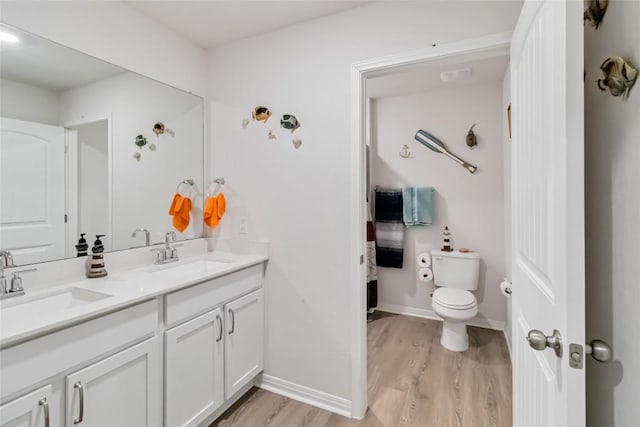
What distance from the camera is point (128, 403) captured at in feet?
4.28

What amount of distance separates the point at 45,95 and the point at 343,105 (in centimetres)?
153

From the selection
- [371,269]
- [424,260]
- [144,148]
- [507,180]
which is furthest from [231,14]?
[424,260]

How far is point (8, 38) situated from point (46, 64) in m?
0.15

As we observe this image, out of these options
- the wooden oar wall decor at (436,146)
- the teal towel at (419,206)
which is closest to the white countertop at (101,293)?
the teal towel at (419,206)

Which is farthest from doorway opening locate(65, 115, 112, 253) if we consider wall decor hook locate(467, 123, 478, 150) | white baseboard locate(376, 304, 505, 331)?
wall decor hook locate(467, 123, 478, 150)

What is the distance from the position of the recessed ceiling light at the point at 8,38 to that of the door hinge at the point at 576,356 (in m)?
2.32

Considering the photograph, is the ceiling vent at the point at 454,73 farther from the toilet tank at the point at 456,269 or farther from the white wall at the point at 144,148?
the white wall at the point at 144,148

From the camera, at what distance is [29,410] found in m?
1.00

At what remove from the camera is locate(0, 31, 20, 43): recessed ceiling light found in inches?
53.6

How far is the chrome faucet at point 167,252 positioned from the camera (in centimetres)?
198

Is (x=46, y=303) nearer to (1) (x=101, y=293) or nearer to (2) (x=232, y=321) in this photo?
(1) (x=101, y=293)

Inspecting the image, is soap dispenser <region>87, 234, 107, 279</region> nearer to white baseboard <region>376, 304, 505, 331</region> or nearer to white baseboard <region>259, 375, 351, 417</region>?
white baseboard <region>259, 375, 351, 417</region>

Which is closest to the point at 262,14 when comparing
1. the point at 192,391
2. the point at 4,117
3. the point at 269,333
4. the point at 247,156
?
the point at 247,156

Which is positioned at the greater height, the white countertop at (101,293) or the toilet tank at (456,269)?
the white countertop at (101,293)
